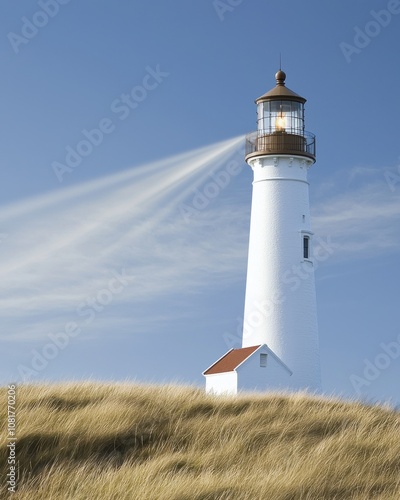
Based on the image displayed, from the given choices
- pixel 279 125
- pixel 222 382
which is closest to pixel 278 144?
pixel 279 125

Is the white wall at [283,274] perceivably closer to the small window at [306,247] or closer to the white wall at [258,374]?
the small window at [306,247]

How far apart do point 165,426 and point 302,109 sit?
17.8 meters

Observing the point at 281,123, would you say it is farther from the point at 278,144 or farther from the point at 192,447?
the point at 192,447

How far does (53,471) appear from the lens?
9633mm

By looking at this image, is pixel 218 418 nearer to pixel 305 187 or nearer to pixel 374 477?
Answer: pixel 374 477

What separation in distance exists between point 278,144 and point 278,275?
426 cm

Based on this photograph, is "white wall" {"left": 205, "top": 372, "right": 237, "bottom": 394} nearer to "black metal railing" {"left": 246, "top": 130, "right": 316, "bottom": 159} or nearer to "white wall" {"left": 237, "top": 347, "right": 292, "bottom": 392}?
"white wall" {"left": 237, "top": 347, "right": 292, "bottom": 392}

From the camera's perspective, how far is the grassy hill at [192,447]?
9375 millimetres

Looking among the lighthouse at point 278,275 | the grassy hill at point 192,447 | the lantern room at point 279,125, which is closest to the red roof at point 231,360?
the lighthouse at point 278,275

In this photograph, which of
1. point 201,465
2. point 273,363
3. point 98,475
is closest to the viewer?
point 98,475

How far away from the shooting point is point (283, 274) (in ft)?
82.3

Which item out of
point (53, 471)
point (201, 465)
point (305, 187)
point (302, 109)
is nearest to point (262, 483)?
point (201, 465)

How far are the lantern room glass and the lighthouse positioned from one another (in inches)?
1.3

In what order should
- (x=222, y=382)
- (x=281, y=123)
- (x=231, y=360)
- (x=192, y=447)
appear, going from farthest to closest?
1. (x=281, y=123)
2. (x=231, y=360)
3. (x=222, y=382)
4. (x=192, y=447)
